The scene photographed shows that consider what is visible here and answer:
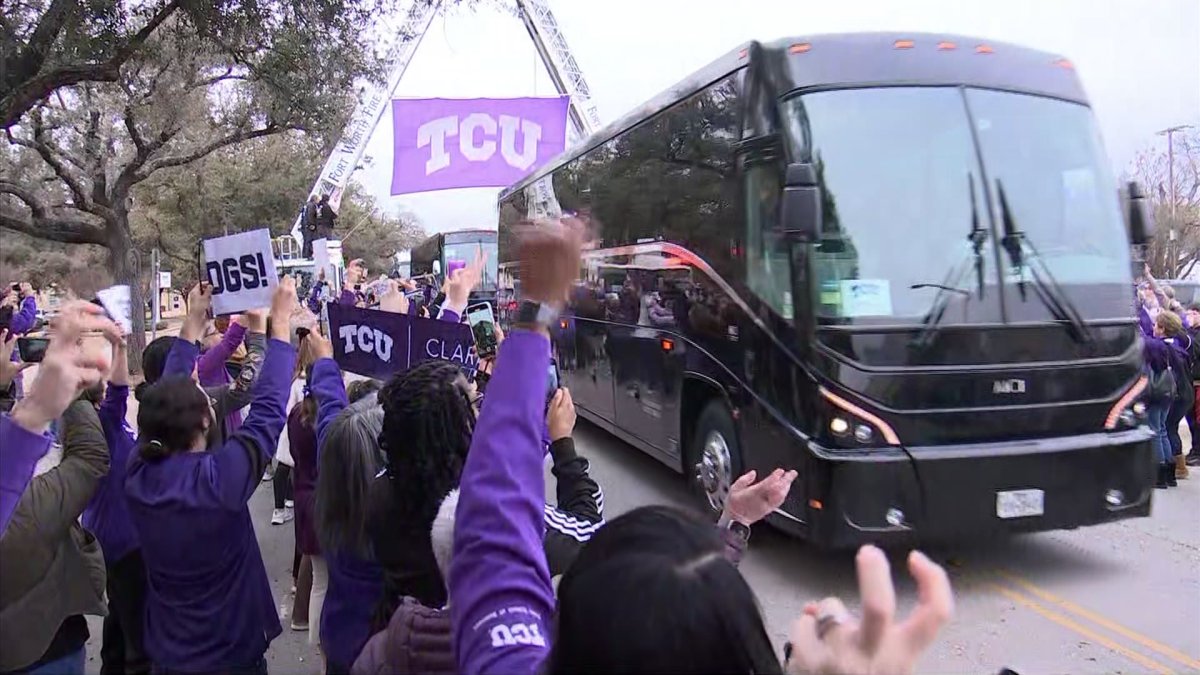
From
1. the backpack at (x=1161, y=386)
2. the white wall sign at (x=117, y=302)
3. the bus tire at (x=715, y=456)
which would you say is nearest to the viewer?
the white wall sign at (x=117, y=302)

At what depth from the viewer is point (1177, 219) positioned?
104 feet

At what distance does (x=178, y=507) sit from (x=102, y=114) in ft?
61.2

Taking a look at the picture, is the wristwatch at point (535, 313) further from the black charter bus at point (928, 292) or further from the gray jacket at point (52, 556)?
the black charter bus at point (928, 292)

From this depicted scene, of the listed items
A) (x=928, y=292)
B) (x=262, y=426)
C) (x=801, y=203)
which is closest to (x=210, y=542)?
(x=262, y=426)

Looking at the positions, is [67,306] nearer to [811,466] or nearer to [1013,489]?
[811,466]

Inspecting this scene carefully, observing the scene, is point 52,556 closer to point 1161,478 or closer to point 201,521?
point 201,521

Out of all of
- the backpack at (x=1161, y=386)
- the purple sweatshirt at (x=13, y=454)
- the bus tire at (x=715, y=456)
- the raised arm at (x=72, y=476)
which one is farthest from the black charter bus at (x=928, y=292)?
the purple sweatshirt at (x=13, y=454)

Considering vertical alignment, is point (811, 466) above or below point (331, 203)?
below

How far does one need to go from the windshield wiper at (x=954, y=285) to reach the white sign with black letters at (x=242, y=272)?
3.58 metres

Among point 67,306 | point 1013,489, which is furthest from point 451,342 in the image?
point 1013,489

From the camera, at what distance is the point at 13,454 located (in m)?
1.77

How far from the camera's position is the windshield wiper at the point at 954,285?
16.2 feet

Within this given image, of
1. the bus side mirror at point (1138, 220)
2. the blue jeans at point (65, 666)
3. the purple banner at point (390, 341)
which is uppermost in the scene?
the bus side mirror at point (1138, 220)

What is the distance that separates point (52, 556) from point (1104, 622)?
17.0 ft
